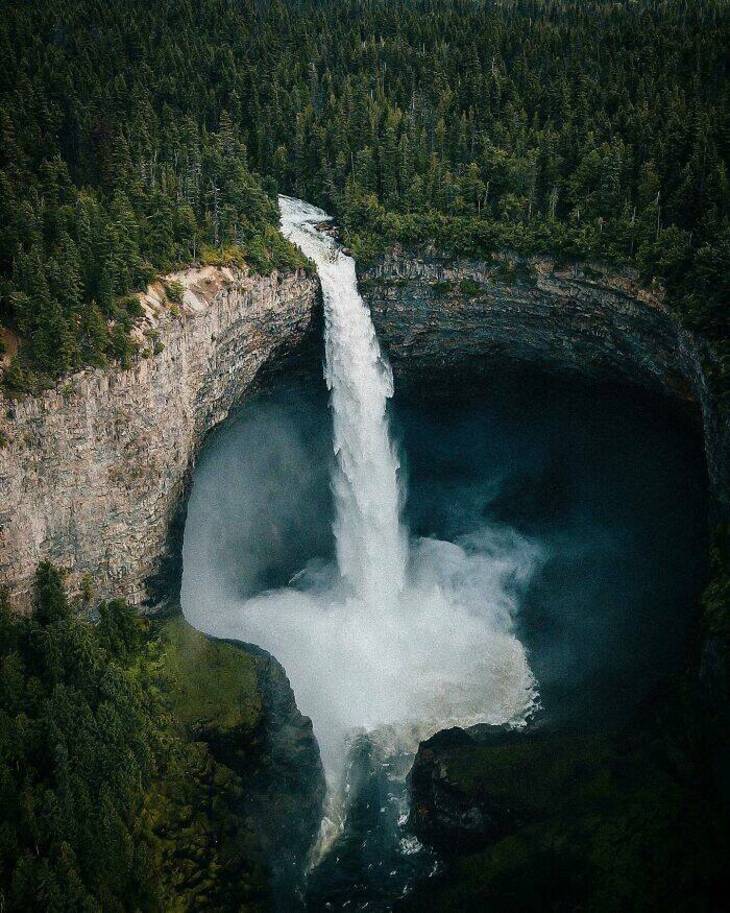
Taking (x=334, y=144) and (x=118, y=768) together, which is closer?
(x=118, y=768)

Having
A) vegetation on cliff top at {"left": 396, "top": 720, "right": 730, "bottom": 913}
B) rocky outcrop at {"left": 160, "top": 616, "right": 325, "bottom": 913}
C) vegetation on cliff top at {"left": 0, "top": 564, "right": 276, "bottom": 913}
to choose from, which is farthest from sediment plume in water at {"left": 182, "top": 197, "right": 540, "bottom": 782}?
vegetation on cliff top at {"left": 0, "top": 564, "right": 276, "bottom": 913}

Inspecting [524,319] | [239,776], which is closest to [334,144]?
[524,319]

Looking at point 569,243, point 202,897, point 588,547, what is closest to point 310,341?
point 569,243

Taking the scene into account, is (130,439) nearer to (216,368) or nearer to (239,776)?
(216,368)

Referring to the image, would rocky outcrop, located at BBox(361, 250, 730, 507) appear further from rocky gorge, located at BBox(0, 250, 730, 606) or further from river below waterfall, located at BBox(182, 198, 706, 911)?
river below waterfall, located at BBox(182, 198, 706, 911)

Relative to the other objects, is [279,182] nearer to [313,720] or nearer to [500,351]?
[500,351]

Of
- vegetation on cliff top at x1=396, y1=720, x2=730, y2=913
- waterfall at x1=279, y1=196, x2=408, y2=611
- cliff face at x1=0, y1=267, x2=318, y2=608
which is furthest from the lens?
waterfall at x1=279, y1=196, x2=408, y2=611

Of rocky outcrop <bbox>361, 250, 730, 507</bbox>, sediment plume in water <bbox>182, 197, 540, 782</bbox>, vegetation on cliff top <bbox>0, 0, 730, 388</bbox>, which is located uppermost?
vegetation on cliff top <bbox>0, 0, 730, 388</bbox>

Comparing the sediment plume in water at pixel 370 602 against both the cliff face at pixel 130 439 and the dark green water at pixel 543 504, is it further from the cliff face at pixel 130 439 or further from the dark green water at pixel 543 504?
the cliff face at pixel 130 439
